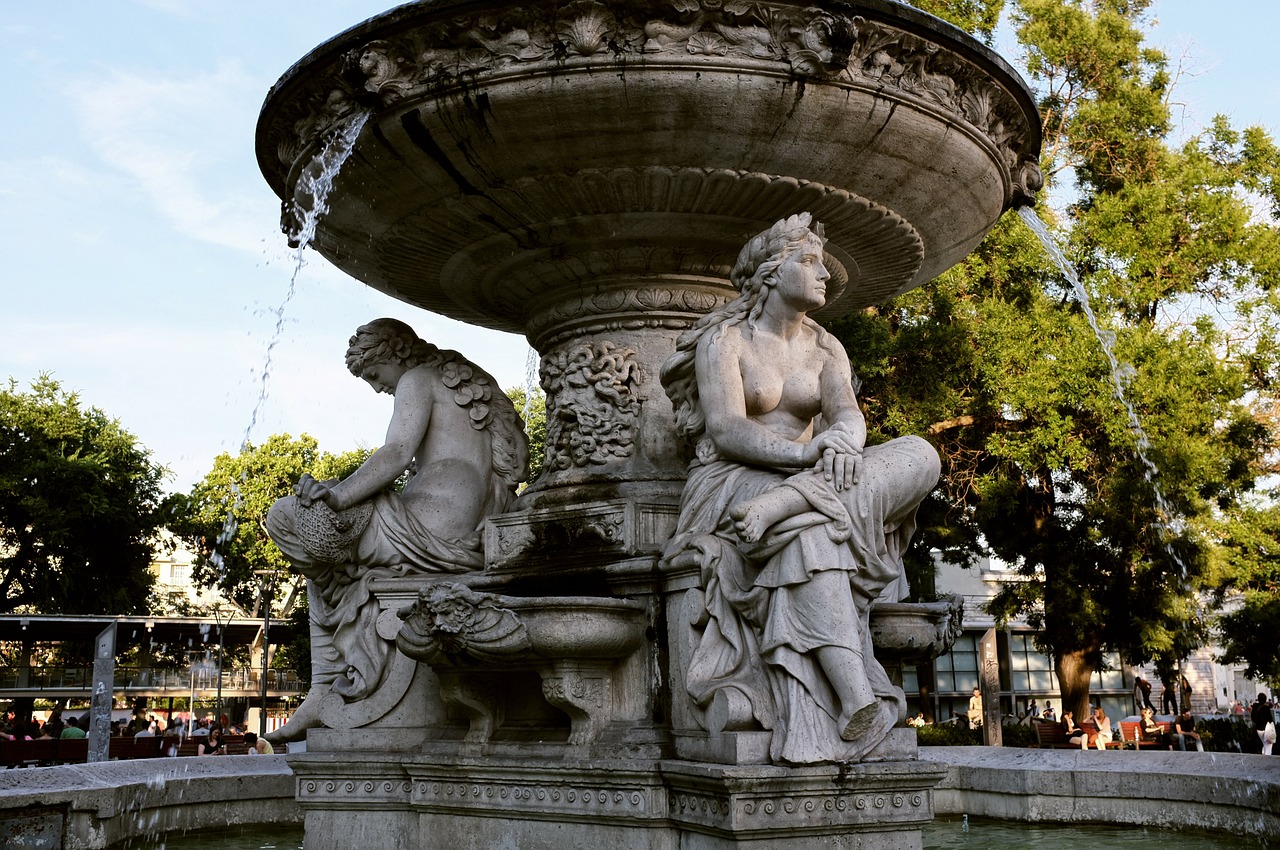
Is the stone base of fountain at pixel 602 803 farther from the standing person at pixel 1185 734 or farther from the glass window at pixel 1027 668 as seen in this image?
the glass window at pixel 1027 668

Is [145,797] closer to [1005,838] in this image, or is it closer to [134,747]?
[1005,838]

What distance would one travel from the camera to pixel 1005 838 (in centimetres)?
689

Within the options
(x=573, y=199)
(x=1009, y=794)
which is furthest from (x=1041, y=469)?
(x=573, y=199)

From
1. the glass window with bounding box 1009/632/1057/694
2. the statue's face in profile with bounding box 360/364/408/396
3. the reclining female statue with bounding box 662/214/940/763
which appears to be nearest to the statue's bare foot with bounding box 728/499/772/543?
the reclining female statue with bounding box 662/214/940/763

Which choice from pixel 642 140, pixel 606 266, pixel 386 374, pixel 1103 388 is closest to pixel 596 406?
pixel 606 266

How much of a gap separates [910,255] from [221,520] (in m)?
32.2

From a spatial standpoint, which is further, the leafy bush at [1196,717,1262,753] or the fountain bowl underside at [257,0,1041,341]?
the leafy bush at [1196,717,1262,753]

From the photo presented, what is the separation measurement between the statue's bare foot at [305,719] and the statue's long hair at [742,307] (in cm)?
236

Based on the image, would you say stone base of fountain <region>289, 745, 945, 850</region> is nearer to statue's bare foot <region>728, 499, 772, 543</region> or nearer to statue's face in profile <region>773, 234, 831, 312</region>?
statue's bare foot <region>728, 499, 772, 543</region>

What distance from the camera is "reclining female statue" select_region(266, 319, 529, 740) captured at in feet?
19.1

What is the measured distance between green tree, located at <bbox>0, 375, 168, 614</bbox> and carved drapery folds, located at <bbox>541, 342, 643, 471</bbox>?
1120 inches

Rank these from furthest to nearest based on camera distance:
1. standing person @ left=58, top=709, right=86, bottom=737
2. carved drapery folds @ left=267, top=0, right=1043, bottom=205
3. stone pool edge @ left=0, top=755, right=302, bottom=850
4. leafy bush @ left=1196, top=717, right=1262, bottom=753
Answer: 1. standing person @ left=58, top=709, right=86, bottom=737
2. leafy bush @ left=1196, top=717, right=1262, bottom=753
3. stone pool edge @ left=0, top=755, right=302, bottom=850
4. carved drapery folds @ left=267, top=0, right=1043, bottom=205

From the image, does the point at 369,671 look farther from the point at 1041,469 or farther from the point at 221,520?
the point at 221,520

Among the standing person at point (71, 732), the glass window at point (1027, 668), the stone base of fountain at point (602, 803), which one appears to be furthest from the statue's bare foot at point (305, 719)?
the glass window at point (1027, 668)
